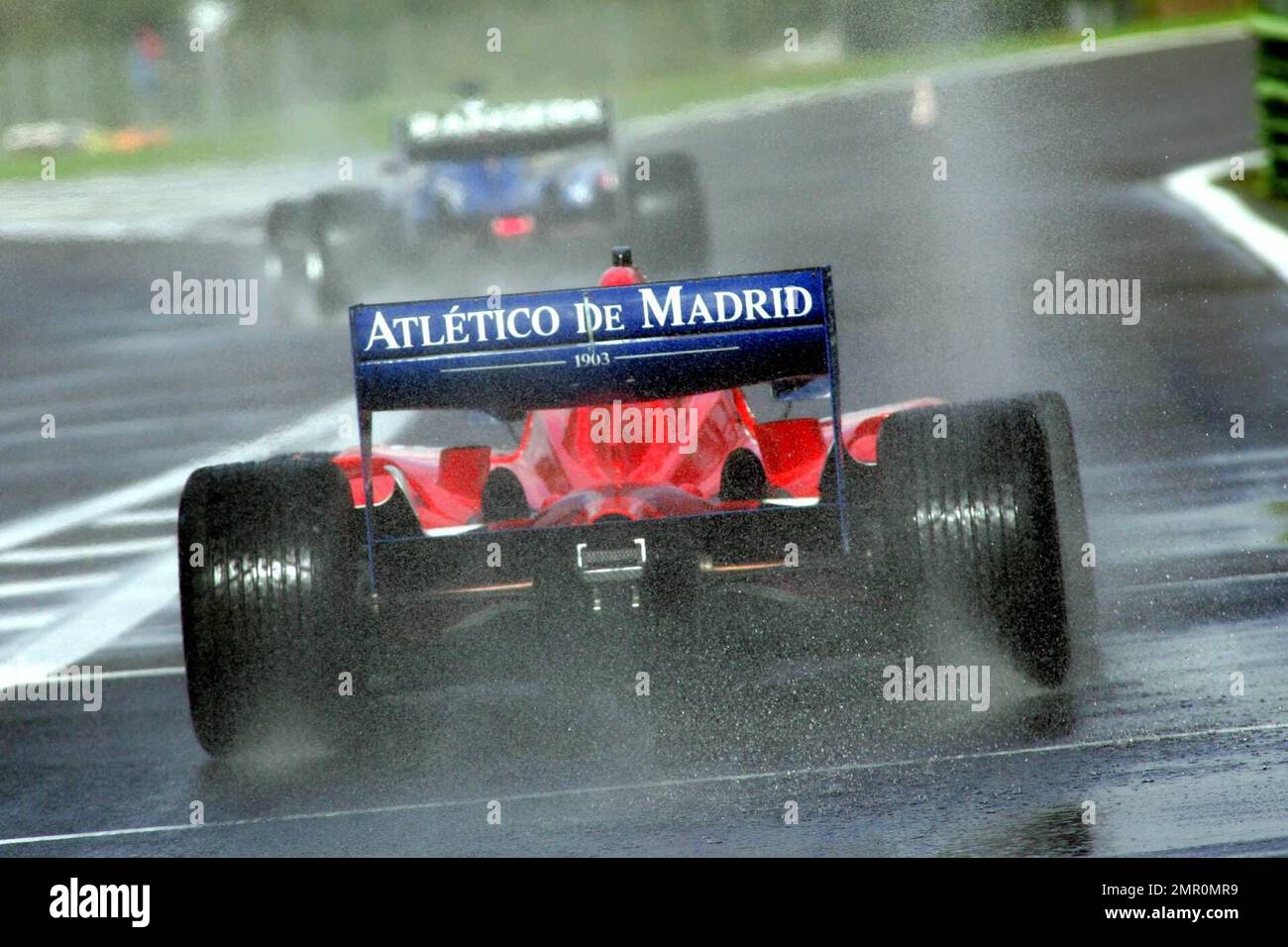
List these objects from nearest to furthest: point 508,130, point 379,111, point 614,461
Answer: point 614,461 < point 508,130 < point 379,111

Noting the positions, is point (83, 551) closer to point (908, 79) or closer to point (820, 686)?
point (820, 686)

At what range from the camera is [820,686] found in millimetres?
8047

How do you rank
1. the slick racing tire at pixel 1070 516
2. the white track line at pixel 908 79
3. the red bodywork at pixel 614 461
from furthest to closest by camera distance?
the white track line at pixel 908 79, the slick racing tire at pixel 1070 516, the red bodywork at pixel 614 461

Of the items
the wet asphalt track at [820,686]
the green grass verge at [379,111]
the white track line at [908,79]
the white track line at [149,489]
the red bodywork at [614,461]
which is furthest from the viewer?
the green grass verge at [379,111]

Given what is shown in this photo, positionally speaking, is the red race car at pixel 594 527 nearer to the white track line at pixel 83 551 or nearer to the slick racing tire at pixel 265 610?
the slick racing tire at pixel 265 610

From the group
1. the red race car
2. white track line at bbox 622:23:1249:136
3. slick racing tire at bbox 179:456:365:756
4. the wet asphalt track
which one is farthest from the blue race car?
white track line at bbox 622:23:1249:136

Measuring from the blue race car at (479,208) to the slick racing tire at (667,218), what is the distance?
0.04 ft

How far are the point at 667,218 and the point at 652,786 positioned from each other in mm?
14181

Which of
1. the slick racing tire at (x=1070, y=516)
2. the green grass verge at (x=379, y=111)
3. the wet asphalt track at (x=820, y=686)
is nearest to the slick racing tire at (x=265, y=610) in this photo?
the wet asphalt track at (x=820, y=686)

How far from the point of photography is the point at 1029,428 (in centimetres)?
743

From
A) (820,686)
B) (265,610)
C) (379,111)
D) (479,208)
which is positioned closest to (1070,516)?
(820,686)

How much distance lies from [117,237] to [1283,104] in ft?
57.2

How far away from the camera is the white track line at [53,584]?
11492mm

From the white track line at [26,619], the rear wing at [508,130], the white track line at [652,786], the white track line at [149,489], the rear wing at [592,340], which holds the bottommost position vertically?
the white track line at [652,786]
